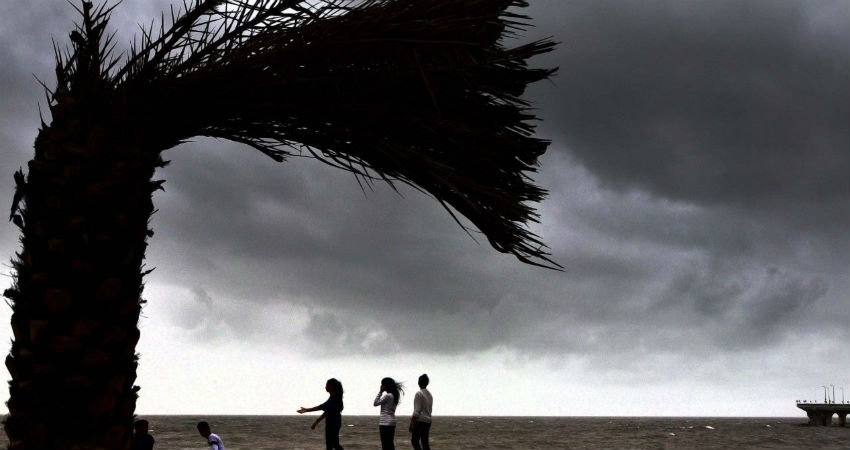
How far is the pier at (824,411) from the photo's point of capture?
115 meters

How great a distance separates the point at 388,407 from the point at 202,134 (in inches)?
310

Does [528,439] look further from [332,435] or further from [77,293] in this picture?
[77,293]

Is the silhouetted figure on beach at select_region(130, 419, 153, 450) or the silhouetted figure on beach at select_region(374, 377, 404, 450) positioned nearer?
the silhouetted figure on beach at select_region(130, 419, 153, 450)

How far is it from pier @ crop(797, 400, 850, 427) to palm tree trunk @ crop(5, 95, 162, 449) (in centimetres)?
12882

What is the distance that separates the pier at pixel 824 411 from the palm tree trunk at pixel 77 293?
12882 centimetres

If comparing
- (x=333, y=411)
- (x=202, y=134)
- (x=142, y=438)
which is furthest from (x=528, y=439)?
(x=202, y=134)

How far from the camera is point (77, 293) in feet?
11.0

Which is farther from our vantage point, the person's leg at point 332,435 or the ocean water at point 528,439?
the ocean water at point 528,439

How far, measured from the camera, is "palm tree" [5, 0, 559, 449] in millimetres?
3383

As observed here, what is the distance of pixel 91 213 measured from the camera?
3441 mm

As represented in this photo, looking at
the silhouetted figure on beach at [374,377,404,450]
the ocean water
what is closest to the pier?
the ocean water

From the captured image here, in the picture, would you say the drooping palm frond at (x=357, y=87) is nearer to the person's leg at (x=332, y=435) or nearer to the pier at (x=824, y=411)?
the person's leg at (x=332, y=435)

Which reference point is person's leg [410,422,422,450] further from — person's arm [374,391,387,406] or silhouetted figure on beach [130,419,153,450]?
silhouetted figure on beach [130,419,153,450]

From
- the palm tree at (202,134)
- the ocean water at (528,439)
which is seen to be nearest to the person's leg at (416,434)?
the palm tree at (202,134)
